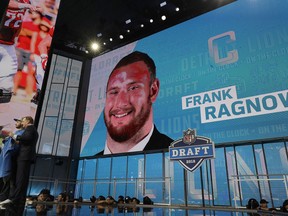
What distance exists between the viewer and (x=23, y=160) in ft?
8.43

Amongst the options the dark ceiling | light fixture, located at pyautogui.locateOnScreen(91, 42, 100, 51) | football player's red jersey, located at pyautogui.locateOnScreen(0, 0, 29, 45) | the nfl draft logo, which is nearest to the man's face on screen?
the dark ceiling

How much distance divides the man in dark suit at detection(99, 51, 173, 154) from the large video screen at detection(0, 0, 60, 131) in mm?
3443

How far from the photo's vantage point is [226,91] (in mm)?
7625

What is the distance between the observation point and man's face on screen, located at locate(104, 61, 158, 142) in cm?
955

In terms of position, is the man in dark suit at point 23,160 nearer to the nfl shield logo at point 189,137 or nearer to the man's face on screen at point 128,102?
the nfl shield logo at point 189,137

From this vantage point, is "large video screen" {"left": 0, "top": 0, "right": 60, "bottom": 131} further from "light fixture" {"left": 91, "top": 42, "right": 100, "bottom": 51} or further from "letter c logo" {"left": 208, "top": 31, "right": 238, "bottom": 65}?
"letter c logo" {"left": 208, "top": 31, "right": 238, "bottom": 65}

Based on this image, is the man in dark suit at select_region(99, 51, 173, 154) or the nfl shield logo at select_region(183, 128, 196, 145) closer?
the nfl shield logo at select_region(183, 128, 196, 145)

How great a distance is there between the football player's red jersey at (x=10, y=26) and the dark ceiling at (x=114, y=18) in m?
3.10

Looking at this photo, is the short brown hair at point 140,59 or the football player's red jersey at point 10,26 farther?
the short brown hair at point 140,59

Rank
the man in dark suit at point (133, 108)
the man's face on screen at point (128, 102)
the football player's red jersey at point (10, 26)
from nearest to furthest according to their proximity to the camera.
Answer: the football player's red jersey at point (10, 26), the man in dark suit at point (133, 108), the man's face on screen at point (128, 102)

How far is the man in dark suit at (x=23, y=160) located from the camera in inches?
98.0

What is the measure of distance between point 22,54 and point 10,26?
3.58ft

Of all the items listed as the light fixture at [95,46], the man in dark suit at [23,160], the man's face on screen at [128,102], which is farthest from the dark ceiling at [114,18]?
the man in dark suit at [23,160]

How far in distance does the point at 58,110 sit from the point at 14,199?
10998 millimetres
